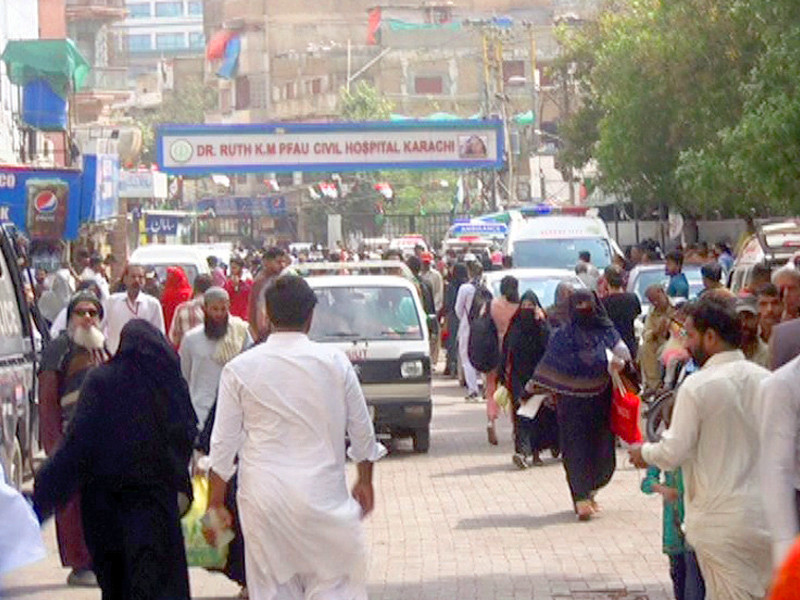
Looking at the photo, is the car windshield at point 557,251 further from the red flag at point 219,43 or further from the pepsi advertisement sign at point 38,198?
the red flag at point 219,43

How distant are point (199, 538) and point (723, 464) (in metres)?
3.39

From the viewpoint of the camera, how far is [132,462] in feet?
29.3

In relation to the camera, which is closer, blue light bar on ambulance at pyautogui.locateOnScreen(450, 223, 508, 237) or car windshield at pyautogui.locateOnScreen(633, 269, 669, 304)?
car windshield at pyautogui.locateOnScreen(633, 269, 669, 304)

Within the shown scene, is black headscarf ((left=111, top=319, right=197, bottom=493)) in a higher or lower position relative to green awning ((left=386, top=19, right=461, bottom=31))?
lower

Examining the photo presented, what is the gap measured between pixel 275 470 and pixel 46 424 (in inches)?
165

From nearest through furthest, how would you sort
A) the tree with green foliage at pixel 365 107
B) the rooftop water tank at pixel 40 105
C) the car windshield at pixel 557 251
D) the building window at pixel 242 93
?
the car windshield at pixel 557 251
the rooftop water tank at pixel 40 105
the tree with green foliage at pixel 365 107
the building window at pixel 242 93

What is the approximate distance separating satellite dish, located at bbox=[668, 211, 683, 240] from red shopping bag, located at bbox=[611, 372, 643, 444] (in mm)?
31016

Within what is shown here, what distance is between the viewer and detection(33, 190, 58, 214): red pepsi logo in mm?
26781

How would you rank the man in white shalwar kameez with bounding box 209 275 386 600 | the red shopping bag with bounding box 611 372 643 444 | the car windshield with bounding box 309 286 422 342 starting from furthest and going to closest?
1. the car windshield with bounding box 309 286 422 342
2. the red shopping bag with bounding box 611 372 643 444
3. the man in white shalwar kameez with bounding box 209 275 386 600

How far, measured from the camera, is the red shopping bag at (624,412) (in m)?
14.6

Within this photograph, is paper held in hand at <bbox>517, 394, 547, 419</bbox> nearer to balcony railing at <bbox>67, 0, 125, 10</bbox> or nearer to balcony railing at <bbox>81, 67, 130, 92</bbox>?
balcony railing at <bbox>81, 67, 130, 92</bbox>

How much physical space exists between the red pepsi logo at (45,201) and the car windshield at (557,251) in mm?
8635

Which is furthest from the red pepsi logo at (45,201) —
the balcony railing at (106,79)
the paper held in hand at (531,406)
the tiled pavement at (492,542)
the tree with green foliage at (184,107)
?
the tree with green foliage at (184,107)

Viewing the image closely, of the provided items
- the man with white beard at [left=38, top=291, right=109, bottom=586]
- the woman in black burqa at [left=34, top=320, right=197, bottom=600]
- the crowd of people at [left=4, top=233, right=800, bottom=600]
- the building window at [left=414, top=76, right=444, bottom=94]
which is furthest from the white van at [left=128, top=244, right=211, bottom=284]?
the building window at [left=414, top=76, right=444, bottom=94]
